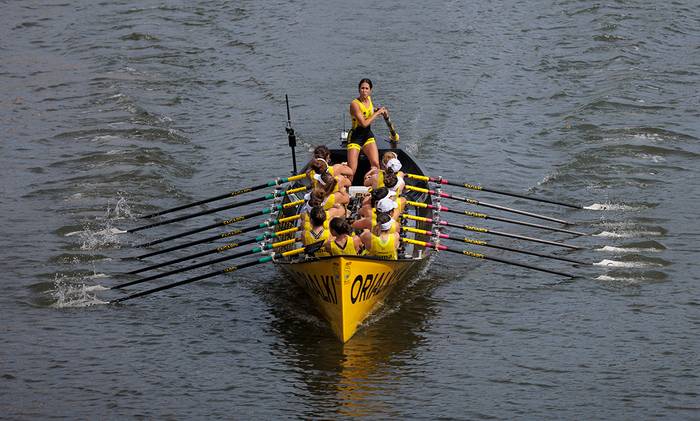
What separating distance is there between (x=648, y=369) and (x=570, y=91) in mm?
16659

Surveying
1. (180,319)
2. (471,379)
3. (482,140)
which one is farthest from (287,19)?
(471,379)

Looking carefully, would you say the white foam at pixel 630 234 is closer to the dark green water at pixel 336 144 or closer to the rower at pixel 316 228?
the dark green water at pixel 336 144

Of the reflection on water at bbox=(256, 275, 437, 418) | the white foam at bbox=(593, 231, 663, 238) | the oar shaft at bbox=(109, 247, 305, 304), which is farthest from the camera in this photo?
the white foam at bbox=(593, 231, 663, 238)

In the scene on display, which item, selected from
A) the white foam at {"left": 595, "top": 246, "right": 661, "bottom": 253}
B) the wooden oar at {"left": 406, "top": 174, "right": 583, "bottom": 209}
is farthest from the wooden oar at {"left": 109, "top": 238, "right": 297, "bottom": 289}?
the white foam at {"left": 595, "top": 246, "right": 661, "bottom": 253}

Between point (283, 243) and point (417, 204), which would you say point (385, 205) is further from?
point (417, 204)

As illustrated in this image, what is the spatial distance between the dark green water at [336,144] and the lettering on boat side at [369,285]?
32.5 inches

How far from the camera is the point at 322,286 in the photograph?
18.9m

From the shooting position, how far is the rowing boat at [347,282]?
60.3 feet

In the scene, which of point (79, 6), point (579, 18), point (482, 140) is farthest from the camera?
point (79, 6)

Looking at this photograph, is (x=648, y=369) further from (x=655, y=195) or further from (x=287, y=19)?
(x=287, y=19)

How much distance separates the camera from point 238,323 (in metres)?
20.5

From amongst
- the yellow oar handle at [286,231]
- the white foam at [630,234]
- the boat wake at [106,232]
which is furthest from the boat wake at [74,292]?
the white foam at [630,234]

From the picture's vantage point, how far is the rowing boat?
723 inches

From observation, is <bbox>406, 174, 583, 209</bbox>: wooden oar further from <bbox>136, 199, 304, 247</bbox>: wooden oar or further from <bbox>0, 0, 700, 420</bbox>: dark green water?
<bbox>136, 199, 304, 247</bbox>: wooden oar
